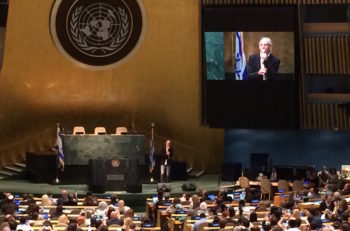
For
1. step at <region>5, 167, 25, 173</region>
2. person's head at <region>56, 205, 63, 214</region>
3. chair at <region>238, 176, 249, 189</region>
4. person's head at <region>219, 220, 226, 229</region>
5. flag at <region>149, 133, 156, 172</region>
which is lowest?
person's head at <region>219, 220, 226, 229</region>

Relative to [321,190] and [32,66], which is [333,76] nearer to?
[321,190]

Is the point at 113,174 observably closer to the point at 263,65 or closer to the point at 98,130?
the point at 98,130

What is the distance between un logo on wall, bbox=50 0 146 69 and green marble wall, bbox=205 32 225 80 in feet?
8.81

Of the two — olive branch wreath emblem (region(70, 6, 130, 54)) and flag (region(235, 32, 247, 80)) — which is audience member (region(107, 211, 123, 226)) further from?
olive branch wreath emblem (region(70, 6, 130, 54))

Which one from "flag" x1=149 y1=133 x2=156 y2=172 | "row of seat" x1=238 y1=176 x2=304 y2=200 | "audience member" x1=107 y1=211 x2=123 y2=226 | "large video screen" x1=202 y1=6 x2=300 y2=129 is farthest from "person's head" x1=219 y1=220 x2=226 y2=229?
"large video screen" x1=202 y1=6 x2=300 y2=129

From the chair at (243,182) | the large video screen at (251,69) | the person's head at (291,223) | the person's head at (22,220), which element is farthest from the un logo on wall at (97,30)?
the person's head at (291,223)

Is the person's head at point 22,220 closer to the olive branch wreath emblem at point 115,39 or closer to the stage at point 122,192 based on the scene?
the stage at point 122,192

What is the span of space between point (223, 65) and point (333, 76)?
4.68 metres

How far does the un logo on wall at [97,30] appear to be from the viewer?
27984 millimetres

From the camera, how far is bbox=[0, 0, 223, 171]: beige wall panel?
27719 mm

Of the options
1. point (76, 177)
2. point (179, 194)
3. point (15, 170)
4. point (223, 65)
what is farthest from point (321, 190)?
point (15, 170)

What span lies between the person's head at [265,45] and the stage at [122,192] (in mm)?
4591

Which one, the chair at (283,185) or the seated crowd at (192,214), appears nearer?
the seated crowd at (192,214)

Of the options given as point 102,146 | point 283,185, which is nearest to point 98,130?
point 102,146
